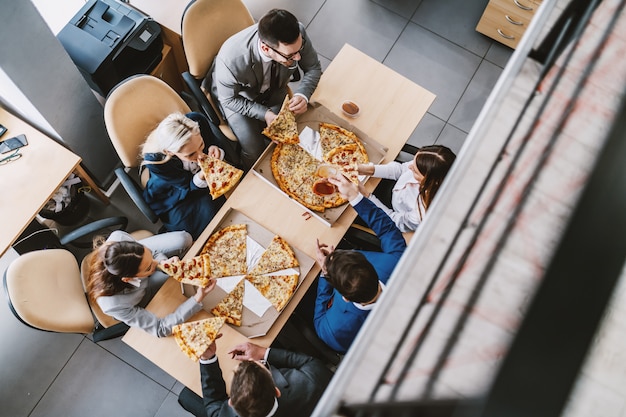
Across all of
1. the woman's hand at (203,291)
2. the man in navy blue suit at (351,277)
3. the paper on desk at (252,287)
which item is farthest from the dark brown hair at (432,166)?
the woman's hand at (203,291)

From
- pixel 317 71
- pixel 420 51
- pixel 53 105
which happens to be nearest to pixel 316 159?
pixel 317 71

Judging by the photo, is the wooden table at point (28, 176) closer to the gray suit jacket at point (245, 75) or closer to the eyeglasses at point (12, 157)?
the eyeglasses at point (12, 157)

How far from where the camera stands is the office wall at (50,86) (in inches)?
96.4

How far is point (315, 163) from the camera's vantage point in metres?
A: 2.86

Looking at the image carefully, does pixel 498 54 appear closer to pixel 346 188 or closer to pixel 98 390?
pixel 346 188

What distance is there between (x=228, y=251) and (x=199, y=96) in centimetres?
116

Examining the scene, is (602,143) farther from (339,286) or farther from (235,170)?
(235,170)

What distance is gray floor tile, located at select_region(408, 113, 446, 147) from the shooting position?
3979 mm

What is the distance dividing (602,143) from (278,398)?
194 centimetres

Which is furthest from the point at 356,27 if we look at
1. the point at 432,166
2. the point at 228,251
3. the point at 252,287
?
the point at 252,287

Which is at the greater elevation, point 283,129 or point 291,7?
point 291,7

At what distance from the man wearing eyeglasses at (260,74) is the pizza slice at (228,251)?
30.5 inches

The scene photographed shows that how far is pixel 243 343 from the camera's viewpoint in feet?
8.23

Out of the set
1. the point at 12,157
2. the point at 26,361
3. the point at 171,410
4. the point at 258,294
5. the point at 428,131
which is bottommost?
the point at 26,361
